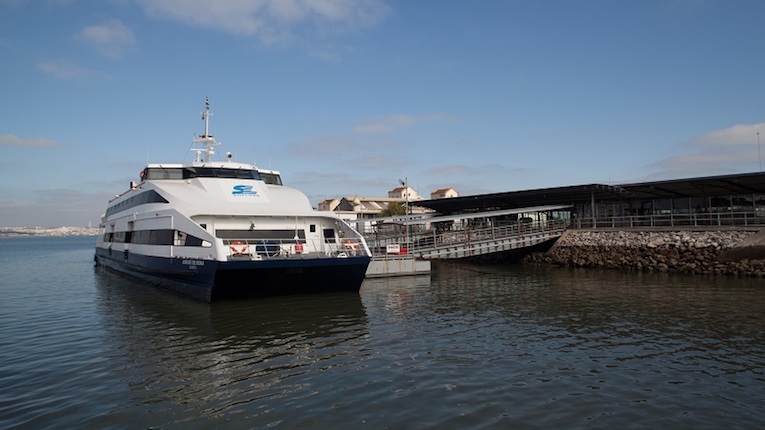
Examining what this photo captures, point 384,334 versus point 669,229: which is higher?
point 669,229

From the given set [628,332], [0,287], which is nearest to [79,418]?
[628,332]

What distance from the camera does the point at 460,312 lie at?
1673cm

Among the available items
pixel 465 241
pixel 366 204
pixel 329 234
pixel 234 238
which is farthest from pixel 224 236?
pixel 366 204

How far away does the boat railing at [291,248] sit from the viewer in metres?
17.7

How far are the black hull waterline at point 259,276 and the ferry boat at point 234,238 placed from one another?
0.03 meters

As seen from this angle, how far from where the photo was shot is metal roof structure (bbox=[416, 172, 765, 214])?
31.0m

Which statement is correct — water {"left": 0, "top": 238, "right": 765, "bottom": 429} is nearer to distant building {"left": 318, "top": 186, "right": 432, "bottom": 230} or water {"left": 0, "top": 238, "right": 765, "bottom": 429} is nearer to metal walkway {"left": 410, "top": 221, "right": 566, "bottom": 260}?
metal walkway {"left": 410, "top": 221, "right": 566, "bottom": 260}

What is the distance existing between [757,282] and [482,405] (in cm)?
2168

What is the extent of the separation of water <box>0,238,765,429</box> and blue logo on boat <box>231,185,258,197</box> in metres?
5.07

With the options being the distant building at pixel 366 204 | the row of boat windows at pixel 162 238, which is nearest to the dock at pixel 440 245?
the row of boat windows at pixel 162 238

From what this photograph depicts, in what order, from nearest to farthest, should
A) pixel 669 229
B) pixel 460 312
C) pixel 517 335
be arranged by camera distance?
pixel 517 335 < pixel 460 312 < pixel 669 229

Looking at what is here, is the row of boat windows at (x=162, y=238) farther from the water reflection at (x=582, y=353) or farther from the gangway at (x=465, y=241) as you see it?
the gangway at (x=465, y=241)

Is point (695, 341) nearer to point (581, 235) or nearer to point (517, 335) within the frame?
point (517, 335)

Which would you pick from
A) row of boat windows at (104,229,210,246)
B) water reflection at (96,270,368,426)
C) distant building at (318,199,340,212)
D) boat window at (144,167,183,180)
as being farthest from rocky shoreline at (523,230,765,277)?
distant building at (318,199,340,212)
